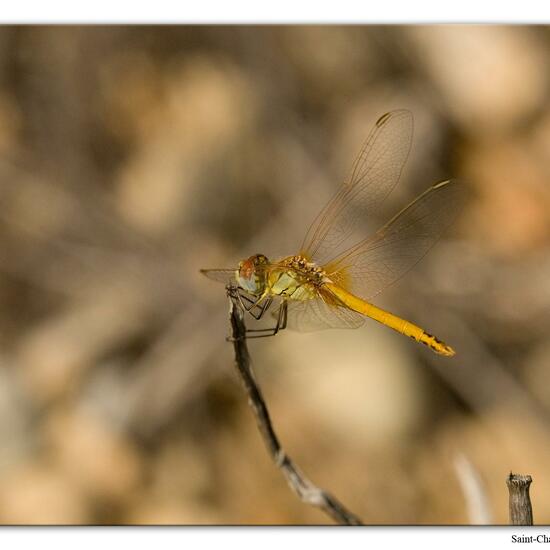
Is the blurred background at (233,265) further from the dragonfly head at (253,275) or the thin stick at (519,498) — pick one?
the thin stick at (519,498)

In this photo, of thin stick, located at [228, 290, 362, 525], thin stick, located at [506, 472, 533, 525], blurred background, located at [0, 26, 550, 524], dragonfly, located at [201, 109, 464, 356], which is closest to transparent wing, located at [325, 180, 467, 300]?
dragonfly, located at [201, 109, 464, 356]

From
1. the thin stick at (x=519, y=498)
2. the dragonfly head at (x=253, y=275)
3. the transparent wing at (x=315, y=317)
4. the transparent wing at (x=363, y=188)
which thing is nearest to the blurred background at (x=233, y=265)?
the transparent wing at (x=363, y=188)

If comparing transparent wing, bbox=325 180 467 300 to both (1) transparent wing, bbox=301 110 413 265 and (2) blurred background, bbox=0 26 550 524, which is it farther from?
(2) blurred background, bbox=0 26 550 524

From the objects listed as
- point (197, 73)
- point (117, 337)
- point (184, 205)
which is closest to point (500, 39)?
point (197, 73)

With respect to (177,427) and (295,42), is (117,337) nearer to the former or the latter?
(177,427)

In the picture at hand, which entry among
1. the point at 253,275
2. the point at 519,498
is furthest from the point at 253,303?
the point at 519,498

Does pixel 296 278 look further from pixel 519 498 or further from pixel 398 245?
pixel 519 498
